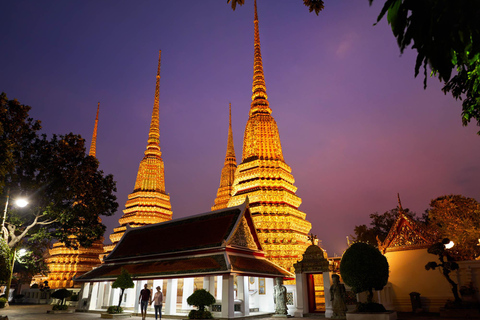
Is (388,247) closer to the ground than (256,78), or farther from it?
closer to the ground

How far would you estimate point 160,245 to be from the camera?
2116cm

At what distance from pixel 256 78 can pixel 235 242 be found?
25.1 meters

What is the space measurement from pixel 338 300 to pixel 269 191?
1510cm

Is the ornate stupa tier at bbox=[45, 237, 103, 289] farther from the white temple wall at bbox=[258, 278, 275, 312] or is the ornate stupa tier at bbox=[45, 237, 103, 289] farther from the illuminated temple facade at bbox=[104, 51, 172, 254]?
the white temple wall at bbox=[258, 278, 275, 312]

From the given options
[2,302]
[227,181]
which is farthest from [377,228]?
Answer: [2,302]

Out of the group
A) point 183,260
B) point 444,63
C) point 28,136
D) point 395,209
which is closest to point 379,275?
point 183,260

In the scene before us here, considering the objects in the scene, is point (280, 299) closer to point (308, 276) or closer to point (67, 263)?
point (308, 276)

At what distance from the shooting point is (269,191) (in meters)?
30.8

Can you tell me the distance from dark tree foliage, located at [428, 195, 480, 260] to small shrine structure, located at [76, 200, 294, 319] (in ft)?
37.6

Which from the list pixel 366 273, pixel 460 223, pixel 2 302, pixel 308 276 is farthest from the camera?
pixel 2 302

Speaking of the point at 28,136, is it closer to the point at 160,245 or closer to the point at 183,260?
the point at 160,245

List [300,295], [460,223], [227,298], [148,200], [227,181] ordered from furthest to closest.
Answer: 1. [227,181]
2. [148,200]
3. [460,223]
4. [300,295]
5. [227,298]

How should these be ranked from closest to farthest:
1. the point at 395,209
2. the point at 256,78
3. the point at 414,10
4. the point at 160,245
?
the point at 414,10 → the point at 160,245 → the point at 256,78 → the point at 395,209

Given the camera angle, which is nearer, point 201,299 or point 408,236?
point 201,299
